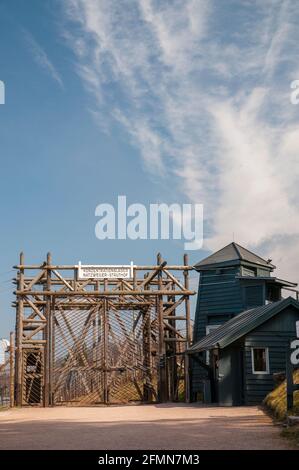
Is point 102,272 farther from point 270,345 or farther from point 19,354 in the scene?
point 270,345

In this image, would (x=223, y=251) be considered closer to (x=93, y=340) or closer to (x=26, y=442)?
(x=93, y=340)

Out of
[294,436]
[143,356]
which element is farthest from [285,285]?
[294,436]

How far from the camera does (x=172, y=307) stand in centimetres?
3647

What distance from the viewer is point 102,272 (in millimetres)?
34844

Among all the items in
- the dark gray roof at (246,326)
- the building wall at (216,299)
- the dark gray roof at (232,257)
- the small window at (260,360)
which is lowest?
the small window at (260,360)

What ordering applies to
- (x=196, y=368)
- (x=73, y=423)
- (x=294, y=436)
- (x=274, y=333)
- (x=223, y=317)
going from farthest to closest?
1. (x=223, y=317)
2. (x=196, y=368)
3. (x=274, y=333)
4. (x=73, y=423)
5. (x=294, y=436)

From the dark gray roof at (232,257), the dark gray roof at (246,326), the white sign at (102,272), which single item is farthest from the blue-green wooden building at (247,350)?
the white sign at (102,272)

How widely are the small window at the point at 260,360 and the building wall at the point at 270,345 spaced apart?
0.15 metres

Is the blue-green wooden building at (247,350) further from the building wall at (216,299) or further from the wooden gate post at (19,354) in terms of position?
the wooden gate post at (19,354)

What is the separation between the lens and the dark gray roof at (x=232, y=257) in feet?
124

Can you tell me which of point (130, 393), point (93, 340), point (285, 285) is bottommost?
point (130, 393)

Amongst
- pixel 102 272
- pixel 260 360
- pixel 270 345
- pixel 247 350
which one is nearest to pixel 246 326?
pixel 247 350

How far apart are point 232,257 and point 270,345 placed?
11.0m

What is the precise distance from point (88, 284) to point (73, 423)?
56.0ft
